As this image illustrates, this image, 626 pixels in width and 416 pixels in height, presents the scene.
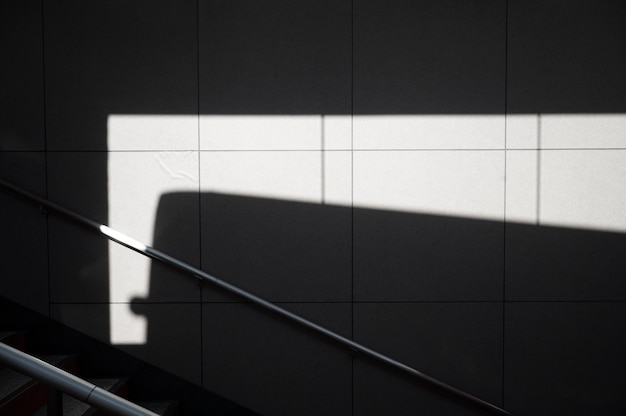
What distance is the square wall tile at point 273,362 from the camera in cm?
259

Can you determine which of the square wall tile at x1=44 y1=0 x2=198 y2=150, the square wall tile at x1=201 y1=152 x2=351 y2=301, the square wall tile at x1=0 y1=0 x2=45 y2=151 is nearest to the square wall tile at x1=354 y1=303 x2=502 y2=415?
the square wall tile at x1=201 y1=152 x2=351 y2=301

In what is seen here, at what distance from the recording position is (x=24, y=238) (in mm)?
2588

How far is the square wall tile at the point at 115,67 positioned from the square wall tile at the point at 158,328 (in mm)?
945

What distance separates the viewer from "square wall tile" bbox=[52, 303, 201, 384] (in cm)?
259

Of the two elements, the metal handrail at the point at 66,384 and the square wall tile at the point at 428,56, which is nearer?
the metal handrail at the point at 66,384

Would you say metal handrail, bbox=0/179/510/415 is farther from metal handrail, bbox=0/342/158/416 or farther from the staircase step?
metal handrail, bbox=0/342/158/416

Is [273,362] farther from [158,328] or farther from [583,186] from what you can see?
[583,186]

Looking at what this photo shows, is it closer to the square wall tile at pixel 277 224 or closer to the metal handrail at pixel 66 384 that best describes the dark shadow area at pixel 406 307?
the square wall tile at pixel 277 224

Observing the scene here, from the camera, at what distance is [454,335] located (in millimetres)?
2598

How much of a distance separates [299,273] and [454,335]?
0.98 metres

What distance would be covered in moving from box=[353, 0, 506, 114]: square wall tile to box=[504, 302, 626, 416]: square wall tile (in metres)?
1.27

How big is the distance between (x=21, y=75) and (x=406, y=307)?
2.62 metres

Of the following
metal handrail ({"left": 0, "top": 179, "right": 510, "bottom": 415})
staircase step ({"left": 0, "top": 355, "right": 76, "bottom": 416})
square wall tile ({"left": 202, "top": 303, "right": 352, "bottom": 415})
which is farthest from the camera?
square wall tile ({"left": 202, "top": 303, "right": 352, "bottom": 415})

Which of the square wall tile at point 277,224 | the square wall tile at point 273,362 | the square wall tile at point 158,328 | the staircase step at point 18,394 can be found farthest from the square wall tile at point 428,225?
the staircase step at point 18,394
